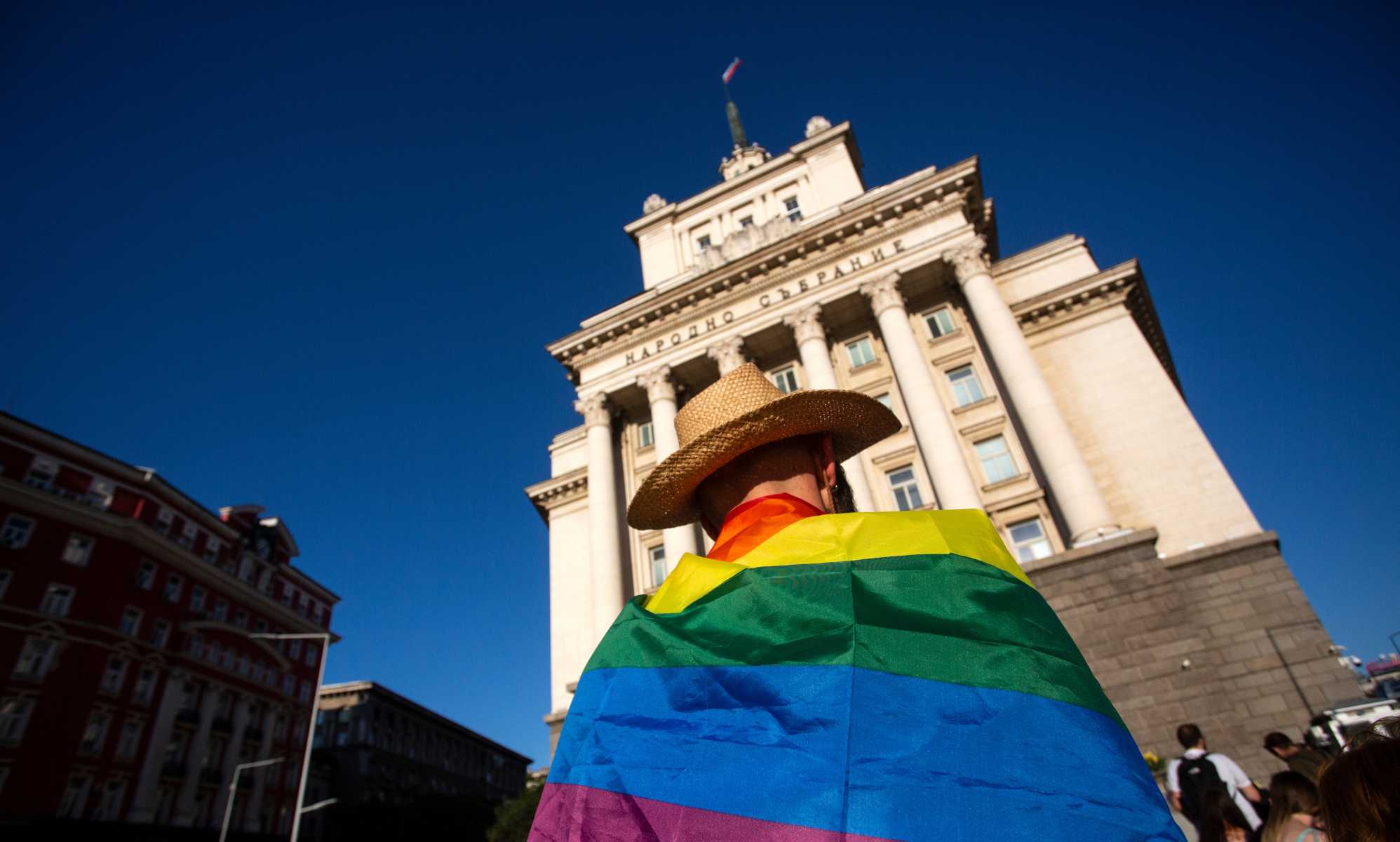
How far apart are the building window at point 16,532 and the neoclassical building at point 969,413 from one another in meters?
22.9

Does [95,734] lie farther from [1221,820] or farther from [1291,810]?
[1291,810]

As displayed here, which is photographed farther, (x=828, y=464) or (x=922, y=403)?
(x=922, y=403)

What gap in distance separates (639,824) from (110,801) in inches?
1664

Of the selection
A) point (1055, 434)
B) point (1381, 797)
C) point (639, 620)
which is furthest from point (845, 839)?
point (1055, 434)

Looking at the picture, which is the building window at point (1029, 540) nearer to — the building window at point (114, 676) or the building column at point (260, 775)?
the building window at point (114, 676)

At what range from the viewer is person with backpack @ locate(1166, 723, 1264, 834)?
19.9ft

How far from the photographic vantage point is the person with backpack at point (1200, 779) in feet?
19.9

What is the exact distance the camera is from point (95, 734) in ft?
98.2

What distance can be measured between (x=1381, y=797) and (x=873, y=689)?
4.75ft

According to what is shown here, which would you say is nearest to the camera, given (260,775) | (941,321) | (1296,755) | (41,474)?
(1296,755)

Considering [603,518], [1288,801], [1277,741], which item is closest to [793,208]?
[603,518]

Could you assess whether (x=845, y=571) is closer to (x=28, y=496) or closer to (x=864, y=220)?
(x=864, y=220)

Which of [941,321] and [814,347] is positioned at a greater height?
[941,321]

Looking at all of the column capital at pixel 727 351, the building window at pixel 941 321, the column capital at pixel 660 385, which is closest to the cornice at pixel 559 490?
the column capital at pixel 660 385
